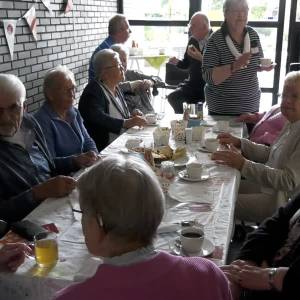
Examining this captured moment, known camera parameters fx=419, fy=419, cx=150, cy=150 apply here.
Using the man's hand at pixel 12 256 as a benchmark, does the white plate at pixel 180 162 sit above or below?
below

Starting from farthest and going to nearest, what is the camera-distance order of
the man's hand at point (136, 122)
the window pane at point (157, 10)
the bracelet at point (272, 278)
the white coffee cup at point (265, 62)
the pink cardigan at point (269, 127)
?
the window pane at point (157, 10) → the white coffee cup at point (265, 62) → the man's hand at point (136, 122) → the pink cardigan at point (269, 127) → the bracelet at point (272, 278)

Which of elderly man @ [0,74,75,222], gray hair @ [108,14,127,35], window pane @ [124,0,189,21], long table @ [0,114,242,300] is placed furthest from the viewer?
window pane @ [124,0,189,21]

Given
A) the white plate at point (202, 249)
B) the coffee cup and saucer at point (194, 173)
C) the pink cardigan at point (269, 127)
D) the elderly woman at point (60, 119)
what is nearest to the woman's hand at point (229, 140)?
the pink cardigan at point (269, 127)

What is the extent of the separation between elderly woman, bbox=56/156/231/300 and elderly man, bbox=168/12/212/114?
12.0 feet

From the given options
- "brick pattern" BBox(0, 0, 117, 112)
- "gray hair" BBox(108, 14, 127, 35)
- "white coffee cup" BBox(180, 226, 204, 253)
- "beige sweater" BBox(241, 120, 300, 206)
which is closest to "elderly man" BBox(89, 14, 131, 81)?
"gray hair" BBox(108, 14, 127, 35)

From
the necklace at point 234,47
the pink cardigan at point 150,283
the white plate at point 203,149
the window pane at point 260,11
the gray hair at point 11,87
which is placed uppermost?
the window pane at point 260,11

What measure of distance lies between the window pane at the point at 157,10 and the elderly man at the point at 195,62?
1.22m

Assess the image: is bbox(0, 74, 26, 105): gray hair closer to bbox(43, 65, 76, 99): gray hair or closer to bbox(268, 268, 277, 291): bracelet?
bbox(43, 65, 76, 99): gray hair

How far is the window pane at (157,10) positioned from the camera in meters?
5.76

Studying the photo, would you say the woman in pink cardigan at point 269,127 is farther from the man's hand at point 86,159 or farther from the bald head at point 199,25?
the bald head at point 199,25

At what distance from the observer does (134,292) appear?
870 mm

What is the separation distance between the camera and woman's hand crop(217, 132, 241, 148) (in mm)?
2533

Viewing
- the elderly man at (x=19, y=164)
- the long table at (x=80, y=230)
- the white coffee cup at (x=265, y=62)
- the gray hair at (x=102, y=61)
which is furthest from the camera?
the white coffee cup at (x=265, y=62)

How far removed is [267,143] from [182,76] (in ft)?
9.12
